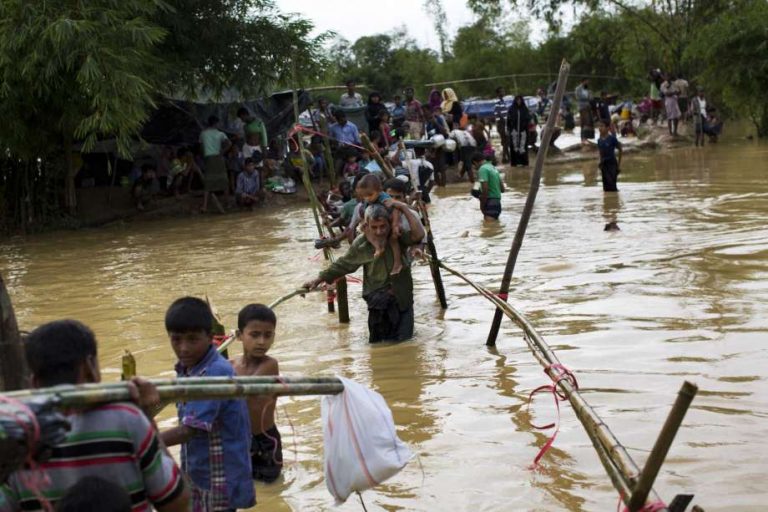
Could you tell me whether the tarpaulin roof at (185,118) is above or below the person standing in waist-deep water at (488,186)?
above

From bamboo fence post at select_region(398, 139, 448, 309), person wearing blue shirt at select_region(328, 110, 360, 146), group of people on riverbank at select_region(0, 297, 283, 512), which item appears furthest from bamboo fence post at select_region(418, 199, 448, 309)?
person wearing blue shirt at select_region(328, 110, 360, 146)

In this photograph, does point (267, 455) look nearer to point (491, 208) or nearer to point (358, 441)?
point (358, 441)

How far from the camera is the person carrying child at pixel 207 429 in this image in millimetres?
3555

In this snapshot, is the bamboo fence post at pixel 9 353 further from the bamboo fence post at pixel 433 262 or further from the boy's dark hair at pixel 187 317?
the bamboo fence post at pixel 433 262

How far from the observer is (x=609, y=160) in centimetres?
1739

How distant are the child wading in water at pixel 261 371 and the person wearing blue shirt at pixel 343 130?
14627 mm

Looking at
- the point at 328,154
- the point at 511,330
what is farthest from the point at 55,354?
the point at 328,154

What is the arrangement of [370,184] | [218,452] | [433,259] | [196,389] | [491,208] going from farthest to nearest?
[491,208]
[433,259]
[370,184]
[218,452]
[196,389]

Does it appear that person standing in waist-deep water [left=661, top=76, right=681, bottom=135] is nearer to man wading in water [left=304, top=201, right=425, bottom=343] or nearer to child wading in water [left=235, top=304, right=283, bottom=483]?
man wading in water [left=304, top=201, right=425, bottom=343]

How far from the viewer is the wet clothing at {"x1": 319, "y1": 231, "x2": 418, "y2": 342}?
7.24 m

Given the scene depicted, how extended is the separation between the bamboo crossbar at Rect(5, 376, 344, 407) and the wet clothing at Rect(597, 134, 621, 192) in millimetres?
14360

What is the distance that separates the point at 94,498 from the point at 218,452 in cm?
126

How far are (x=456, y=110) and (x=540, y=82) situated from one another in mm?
24677

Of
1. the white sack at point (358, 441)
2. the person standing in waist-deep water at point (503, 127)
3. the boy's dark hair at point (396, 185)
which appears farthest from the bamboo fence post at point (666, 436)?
the person standing in waist-deep water at point (503, 127)
